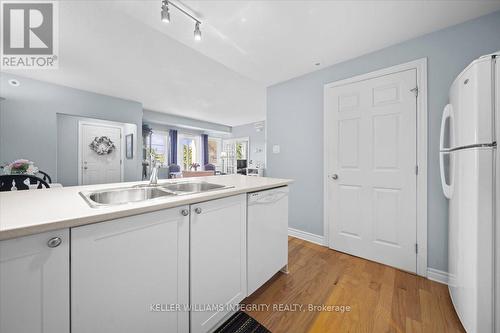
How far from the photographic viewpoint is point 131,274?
32.1 inches

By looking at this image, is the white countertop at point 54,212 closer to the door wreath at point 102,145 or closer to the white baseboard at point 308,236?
the white baseboard at point 308,236

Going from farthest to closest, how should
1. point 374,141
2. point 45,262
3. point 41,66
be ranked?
point 41,66, point 374,141, point 45,262

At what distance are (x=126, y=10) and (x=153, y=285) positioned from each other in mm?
2151

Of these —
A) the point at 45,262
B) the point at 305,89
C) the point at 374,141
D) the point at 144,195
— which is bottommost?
the point at 45,262

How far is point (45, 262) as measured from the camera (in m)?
0.62

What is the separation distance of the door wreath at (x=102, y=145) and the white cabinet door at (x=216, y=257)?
471 cm

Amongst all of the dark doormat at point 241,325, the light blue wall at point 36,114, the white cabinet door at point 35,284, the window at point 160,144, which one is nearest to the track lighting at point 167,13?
the white cabinet door at point 35,284

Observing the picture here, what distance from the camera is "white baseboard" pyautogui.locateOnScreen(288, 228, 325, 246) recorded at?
2505mm

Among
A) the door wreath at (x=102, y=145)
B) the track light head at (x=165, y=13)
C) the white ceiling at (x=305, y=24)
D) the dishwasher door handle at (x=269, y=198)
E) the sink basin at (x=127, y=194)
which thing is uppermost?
the white ceiling at (x=305, y=24)

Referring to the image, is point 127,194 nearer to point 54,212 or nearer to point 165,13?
point 54,212

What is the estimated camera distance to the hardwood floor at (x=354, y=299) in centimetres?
128

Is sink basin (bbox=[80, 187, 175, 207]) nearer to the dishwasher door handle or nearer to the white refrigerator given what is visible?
the dishwasher door handle

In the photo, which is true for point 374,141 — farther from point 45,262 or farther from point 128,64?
point 128,64

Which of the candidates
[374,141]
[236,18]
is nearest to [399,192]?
[374,141]
